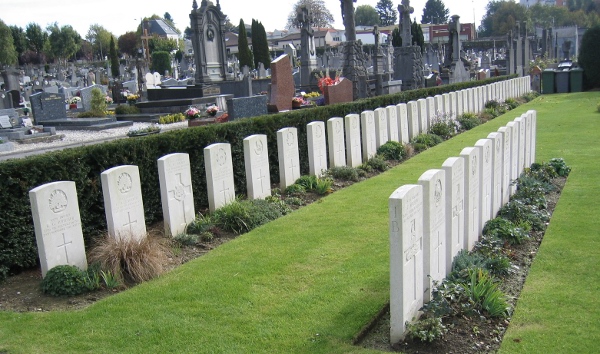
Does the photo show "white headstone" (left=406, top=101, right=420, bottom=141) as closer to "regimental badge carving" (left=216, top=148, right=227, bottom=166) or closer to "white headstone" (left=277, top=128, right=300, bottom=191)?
"white headstone" (left=277, top=128, right=300, bottom=191)

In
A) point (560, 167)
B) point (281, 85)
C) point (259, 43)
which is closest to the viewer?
point (560, 167)

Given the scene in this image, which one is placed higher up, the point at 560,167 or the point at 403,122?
the point at 403,122

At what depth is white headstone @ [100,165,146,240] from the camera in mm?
6360

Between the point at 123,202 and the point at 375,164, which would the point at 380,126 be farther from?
the point at 123,202

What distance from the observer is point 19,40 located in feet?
269

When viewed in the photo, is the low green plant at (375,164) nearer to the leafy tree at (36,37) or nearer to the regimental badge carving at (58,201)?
the regimental badge carving at (58,201)

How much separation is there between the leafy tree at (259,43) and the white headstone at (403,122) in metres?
36.9

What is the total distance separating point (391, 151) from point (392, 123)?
940 mm

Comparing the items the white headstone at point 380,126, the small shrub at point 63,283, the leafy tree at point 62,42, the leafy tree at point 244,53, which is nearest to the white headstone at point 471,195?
the small shrub at point 63,283

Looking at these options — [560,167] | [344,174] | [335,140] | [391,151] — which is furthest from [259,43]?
[560,167]

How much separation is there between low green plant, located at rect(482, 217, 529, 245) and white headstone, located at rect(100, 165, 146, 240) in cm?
401

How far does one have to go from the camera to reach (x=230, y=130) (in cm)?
943

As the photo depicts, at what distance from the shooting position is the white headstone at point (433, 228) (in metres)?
4.66

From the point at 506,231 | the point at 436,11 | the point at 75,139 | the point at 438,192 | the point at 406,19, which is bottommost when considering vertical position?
the point at 506,231
